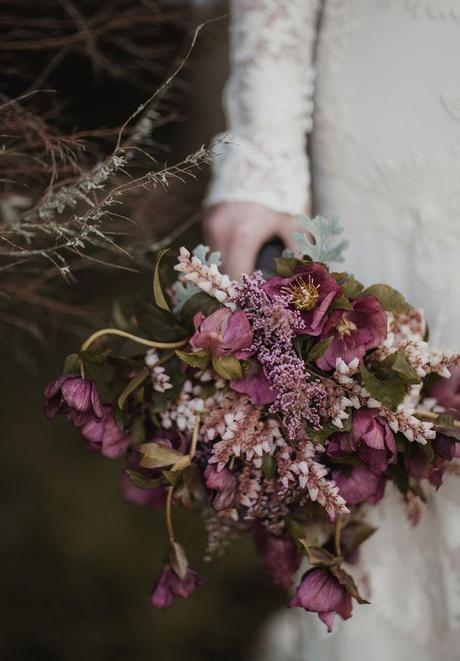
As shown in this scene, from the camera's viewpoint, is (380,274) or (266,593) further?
(266,593)

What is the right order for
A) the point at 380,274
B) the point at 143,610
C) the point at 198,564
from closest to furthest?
1. the point at 380,274
2. the point at 143,610
3. the point at 198,564

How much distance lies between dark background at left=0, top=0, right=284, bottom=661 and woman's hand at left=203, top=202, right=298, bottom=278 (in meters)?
0.49

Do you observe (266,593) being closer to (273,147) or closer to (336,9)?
(273,147)

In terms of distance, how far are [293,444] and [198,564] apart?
63.5 inches

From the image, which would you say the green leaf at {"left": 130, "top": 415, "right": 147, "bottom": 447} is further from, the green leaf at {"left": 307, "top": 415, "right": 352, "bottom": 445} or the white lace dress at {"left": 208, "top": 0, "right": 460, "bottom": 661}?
the white lace dress at {"left": 208, "top": 0, "right": 460, "bottom": 661}

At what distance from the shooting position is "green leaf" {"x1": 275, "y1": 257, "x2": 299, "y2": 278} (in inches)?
33.1

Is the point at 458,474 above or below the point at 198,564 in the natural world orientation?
above

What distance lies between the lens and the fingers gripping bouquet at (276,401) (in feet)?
2.63

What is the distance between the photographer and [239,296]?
32.0 inches

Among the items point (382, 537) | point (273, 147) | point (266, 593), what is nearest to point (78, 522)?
point (266, 593)

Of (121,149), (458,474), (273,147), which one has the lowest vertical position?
(458,474)

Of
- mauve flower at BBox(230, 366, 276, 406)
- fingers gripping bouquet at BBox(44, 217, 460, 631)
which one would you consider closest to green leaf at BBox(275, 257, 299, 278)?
fingers gripping bouquet at BBox(44, 217, 460, 631)

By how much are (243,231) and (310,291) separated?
319 mm

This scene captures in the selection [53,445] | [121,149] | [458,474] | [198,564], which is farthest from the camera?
[53,445]
